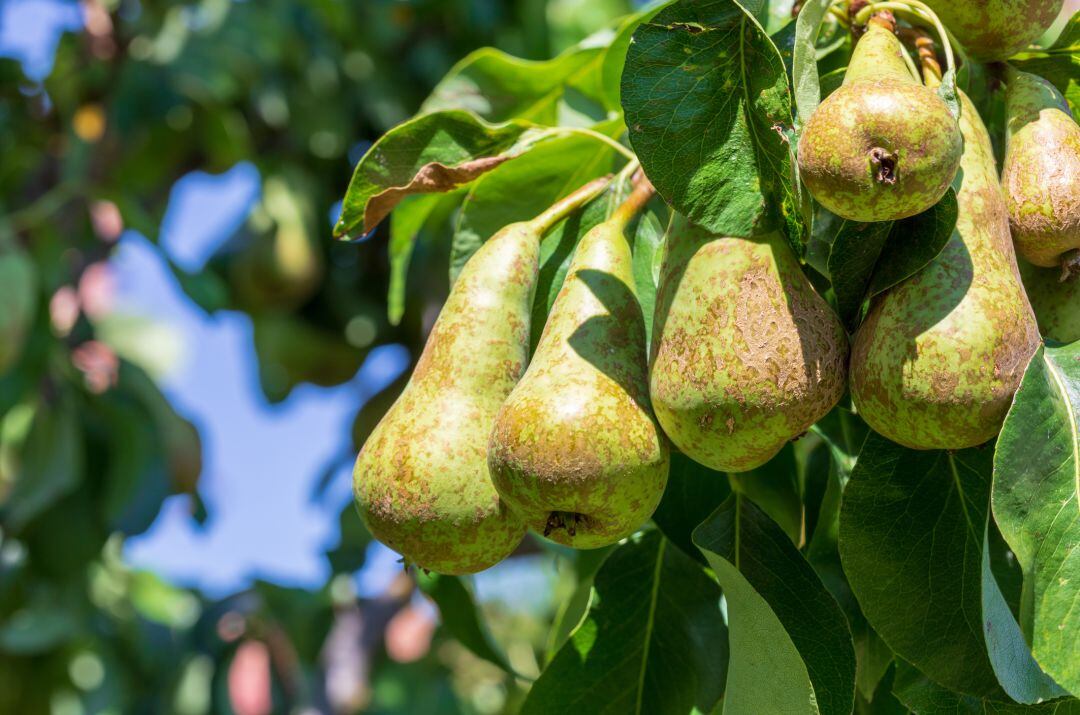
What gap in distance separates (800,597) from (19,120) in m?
2.76

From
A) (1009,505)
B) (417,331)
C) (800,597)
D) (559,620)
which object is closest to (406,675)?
(417,331)

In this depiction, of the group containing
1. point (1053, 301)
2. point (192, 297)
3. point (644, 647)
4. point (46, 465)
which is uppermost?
point (1053, 301)

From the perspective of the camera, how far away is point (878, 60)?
2.43 feet

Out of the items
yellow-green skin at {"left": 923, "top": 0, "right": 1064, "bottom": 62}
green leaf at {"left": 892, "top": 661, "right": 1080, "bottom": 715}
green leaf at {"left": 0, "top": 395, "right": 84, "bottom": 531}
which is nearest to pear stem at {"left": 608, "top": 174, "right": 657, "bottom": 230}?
yellow-green skin at {"left": 923, "top": 0, "right": 1064, "bottom": 62}

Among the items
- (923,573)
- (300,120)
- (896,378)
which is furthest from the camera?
(300,120)

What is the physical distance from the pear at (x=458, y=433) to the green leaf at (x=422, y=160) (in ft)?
0.29

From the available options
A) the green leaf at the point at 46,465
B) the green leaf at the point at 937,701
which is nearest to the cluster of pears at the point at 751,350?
the green leaf at the point at 937,701

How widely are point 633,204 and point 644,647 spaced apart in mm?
354

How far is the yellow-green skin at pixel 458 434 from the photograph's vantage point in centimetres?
77

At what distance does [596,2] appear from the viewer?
2432mm

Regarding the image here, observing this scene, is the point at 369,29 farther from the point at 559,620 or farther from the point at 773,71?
the point at 773,71

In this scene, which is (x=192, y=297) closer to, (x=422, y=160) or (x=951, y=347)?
(x=422, y=160)

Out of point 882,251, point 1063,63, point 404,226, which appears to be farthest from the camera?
point 404,226

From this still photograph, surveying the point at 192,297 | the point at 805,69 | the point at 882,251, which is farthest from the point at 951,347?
the point at 192,297
